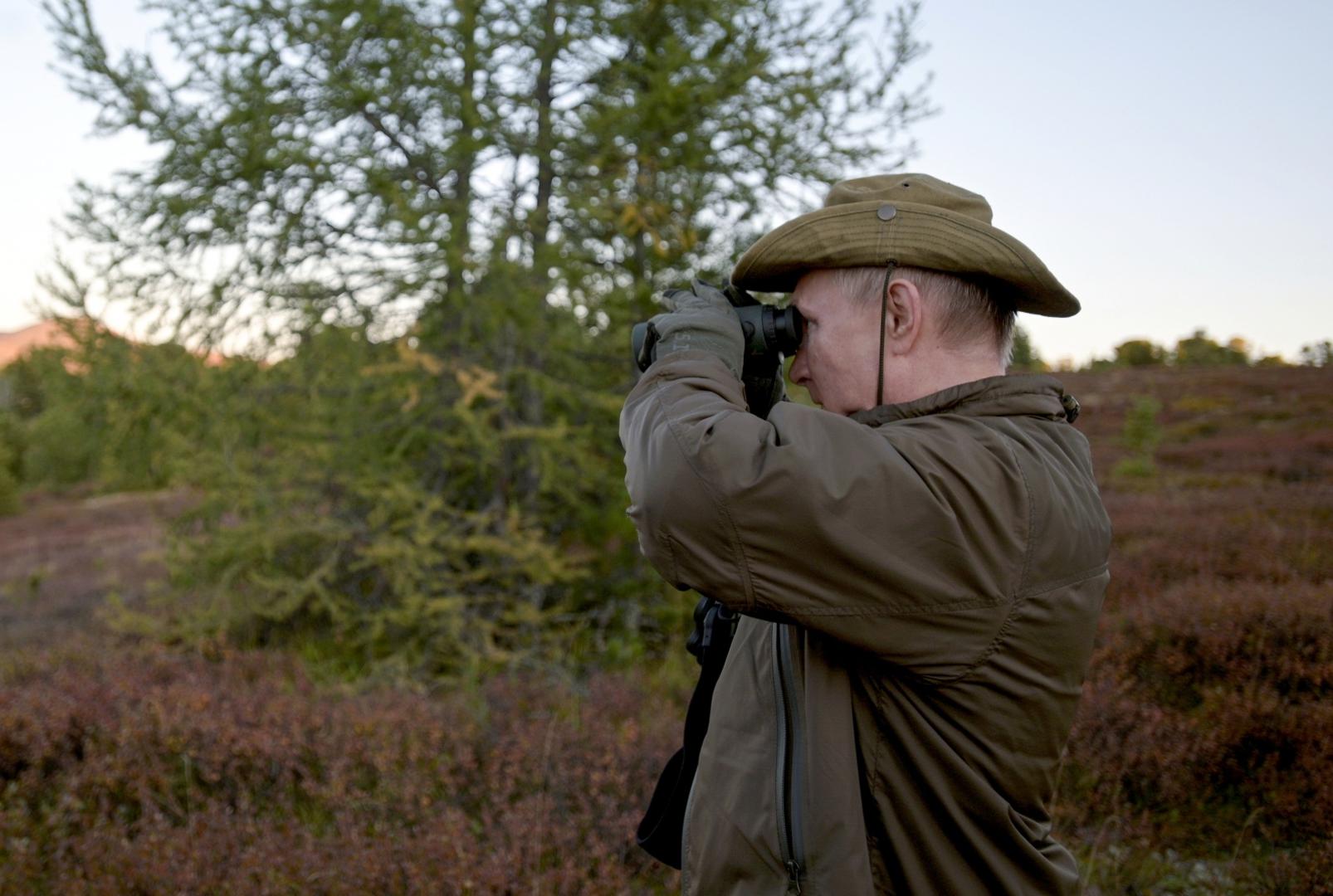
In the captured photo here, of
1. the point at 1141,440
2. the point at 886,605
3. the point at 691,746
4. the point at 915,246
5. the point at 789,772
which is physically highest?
the point at 1141,440

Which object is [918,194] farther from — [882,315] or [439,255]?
[439,255]

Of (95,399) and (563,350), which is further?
(563,350)

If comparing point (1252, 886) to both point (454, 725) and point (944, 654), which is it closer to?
point (944, 654)

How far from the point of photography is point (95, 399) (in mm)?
5652

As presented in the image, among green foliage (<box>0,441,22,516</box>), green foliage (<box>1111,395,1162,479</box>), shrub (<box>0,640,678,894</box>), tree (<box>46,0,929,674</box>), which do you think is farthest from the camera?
green foliage (<box>0,441,22,516</box>)

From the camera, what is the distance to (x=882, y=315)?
4.76 feet

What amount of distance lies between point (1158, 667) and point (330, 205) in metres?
5.62

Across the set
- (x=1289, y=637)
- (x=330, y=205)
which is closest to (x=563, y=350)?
(x=330, y=205)

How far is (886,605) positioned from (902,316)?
18.7 inches

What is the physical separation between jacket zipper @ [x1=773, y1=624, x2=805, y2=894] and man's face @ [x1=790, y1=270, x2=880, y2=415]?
396 mm

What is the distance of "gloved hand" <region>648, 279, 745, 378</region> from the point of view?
1.46 m

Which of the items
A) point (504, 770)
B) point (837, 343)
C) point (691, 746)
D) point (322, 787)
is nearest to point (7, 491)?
point (322, 787)

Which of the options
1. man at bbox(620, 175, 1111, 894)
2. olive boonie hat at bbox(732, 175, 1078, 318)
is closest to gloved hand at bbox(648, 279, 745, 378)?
man at bbox(620, 175, 1111, 894)

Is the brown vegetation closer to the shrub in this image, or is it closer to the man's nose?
the shrub
